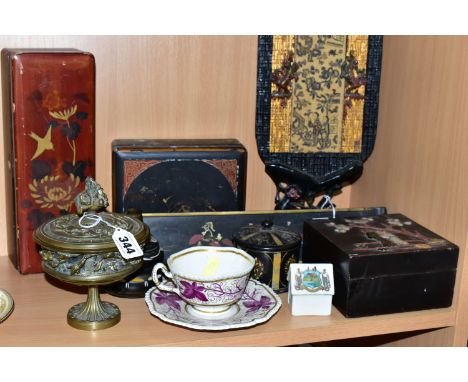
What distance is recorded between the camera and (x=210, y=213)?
1.23m

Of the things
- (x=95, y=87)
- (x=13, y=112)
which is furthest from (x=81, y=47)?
(x=13, y=112)

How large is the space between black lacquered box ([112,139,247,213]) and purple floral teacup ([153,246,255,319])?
0.51 ft

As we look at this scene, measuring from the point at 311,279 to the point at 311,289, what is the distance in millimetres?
18

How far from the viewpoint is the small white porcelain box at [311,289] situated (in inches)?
42.6

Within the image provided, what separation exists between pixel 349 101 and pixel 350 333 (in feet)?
1.51

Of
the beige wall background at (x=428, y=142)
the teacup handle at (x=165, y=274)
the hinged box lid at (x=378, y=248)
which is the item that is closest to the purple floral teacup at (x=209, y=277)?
the teacup handle at (x=165, y=274)

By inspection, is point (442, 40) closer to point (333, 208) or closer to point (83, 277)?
point (333, 208)

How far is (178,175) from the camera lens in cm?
124

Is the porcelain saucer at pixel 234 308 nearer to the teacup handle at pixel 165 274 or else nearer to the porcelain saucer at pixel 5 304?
the teacup handle at pixel 165 274

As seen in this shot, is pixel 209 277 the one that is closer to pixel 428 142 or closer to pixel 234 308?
pixel 234 308

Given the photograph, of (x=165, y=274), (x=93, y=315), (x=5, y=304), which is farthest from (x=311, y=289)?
(x=5, y=304)

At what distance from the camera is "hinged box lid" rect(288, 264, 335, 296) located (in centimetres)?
108

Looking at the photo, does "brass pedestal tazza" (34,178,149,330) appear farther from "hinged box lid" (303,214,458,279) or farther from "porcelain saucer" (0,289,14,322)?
"hinged box lid" (303,214,458,279)

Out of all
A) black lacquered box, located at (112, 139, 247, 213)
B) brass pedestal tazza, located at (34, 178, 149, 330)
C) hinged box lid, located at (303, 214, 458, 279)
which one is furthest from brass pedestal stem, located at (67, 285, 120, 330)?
hinged box lid, located at (303, 214, 458, 279)
